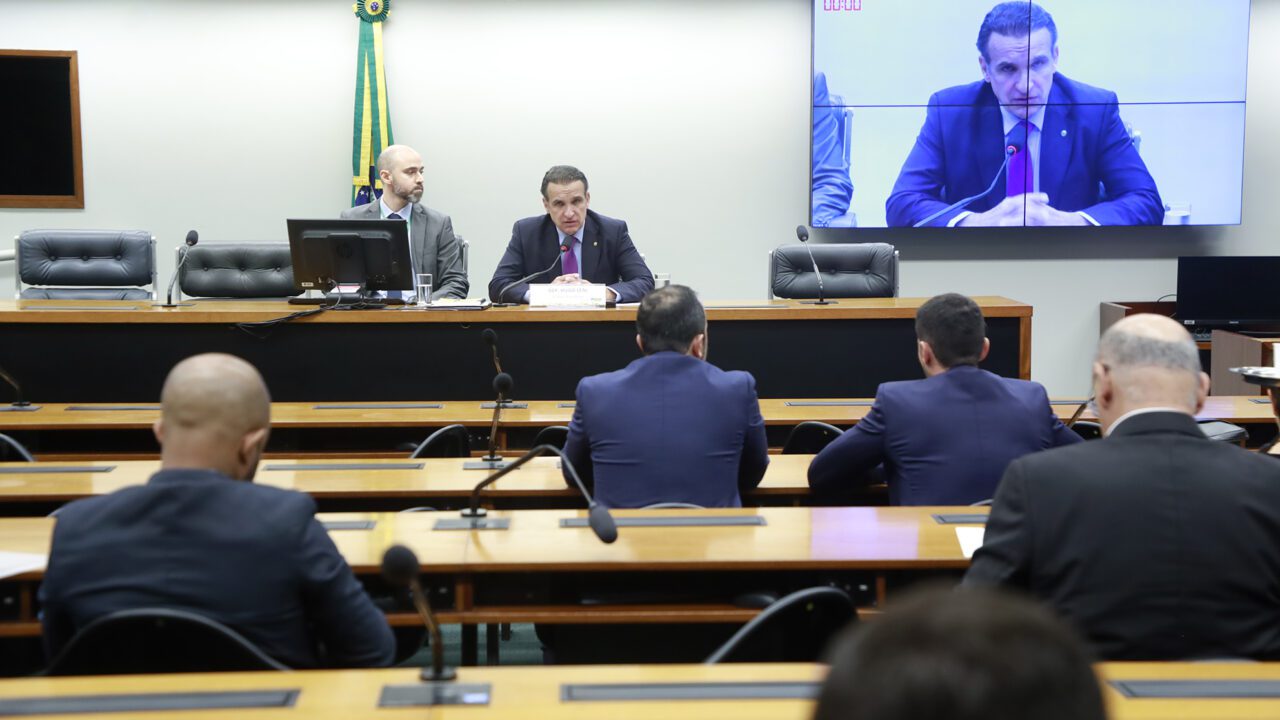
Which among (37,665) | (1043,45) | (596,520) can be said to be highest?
(1043,45)

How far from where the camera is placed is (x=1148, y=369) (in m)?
2.03

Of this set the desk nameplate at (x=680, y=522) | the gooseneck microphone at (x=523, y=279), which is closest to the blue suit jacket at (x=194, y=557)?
the desk nameplate at (x=680, y=522)

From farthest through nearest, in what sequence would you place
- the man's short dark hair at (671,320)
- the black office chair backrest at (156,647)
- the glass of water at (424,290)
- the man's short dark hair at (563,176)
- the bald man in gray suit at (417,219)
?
the bald man in gray suit at (417,219) → the man's short dark hair at (563,176) → the glass of water at (424,290) → the man's short dark hair at (671,320) → the black office chair backrest at (156,647)

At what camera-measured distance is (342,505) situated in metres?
3.20

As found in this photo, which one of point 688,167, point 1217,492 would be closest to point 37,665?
point 1217,492

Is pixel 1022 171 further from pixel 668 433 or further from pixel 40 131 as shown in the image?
pixel 40 131

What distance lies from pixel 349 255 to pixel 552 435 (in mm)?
1569

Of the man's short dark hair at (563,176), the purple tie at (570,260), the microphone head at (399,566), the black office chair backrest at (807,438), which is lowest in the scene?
the black office chair backrest at (807,438)

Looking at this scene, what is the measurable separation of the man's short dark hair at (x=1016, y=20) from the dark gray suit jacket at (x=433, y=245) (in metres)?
3.48

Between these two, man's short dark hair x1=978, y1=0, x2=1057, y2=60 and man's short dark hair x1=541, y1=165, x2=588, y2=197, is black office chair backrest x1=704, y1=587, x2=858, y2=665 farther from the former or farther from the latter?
man's short dark hair x1=978, y1=0, x2=1057, y2=60

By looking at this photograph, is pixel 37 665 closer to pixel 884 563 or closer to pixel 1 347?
pixel 884 563

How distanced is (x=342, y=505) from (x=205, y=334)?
2005 millimetres

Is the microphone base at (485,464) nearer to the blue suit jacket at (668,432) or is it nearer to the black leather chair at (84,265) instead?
the blue suit jacket at (668,432)

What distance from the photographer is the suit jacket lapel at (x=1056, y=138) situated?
7199 mm
